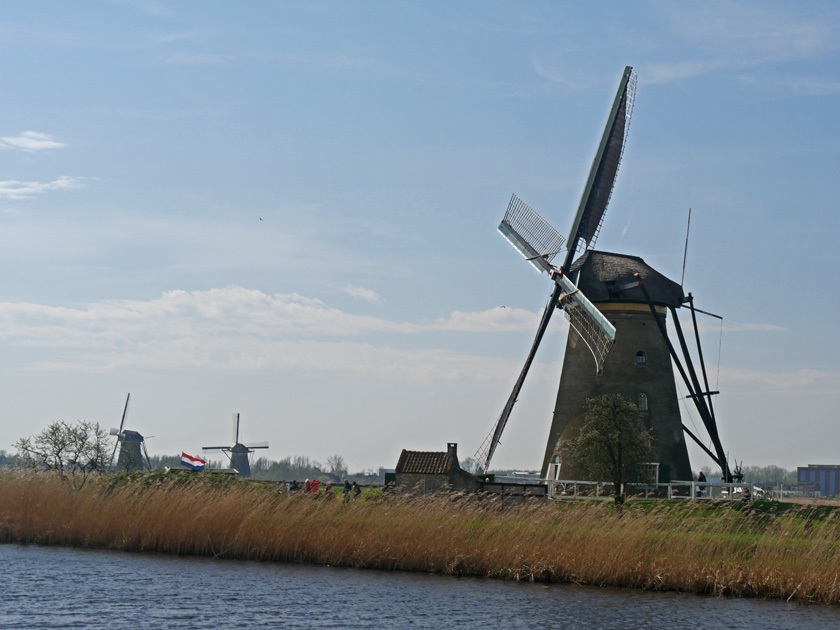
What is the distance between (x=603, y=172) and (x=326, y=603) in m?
23.9

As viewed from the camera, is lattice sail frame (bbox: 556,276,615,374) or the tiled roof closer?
the tiled roof

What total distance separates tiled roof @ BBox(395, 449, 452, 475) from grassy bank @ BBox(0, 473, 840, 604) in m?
5.47

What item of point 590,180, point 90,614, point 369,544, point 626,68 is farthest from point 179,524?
point 626,68

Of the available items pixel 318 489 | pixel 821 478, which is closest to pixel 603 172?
pixel 318 489

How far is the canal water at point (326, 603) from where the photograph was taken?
1486cm

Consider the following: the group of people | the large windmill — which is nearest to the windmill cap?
the large windmill

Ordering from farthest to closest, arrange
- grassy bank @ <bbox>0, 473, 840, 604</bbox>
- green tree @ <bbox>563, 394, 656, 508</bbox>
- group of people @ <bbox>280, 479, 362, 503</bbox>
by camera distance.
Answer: green tree @ <bbox>563, 394, 656, 508</bbox> → group of people @ <bbox>280, 479, 362, 503</bbox> → grassy bank @ <bbox>0, 473, 840, 604</bbox>

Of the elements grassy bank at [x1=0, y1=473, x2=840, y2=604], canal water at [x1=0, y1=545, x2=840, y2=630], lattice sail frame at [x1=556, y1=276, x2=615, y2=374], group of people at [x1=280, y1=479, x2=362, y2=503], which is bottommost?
canal water at [x1=0, y1=545, x2=840, y2=630]

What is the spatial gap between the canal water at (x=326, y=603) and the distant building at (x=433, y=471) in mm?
9209

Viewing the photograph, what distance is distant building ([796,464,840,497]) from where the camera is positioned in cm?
13275

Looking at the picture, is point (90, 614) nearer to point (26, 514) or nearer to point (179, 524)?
point (179, 524)

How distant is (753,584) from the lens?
17.1m

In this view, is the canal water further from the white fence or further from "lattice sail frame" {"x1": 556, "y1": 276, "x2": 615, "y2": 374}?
"lattice sail frame" {"x1": 556, "y1": 276, "x2": 615, "y2": 374}

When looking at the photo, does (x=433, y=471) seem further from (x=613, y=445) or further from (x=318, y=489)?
(x=613, y=445)
